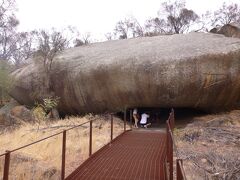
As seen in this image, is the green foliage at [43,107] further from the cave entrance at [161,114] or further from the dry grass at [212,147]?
the dry grass at [212,147]

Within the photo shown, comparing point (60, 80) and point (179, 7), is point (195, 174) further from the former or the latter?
point (179, 7)

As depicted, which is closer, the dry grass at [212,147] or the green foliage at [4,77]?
the dry grass at [212,147]

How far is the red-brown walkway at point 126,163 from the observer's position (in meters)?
6.48

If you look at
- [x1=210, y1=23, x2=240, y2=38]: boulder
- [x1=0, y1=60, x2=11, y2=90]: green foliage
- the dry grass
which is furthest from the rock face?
[x1=0, y1=60, x2=11, y2=90]: green foliage

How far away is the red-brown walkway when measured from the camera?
6480 millimetres

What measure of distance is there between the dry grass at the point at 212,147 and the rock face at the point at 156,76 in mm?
1313

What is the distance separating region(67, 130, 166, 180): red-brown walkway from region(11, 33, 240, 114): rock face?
18.3 feet

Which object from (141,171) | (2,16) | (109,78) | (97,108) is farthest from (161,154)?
(2,16)

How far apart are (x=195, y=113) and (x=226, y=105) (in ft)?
6.83

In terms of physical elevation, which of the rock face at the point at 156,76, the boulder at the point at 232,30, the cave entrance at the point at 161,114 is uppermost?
the boulder at the point at 232,30

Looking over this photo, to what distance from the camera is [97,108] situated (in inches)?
707

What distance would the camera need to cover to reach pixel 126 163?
7.56 m

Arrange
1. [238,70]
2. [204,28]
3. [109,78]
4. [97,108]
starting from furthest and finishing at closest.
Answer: [204,28]
[97,108]
[109,78]
[238,70]

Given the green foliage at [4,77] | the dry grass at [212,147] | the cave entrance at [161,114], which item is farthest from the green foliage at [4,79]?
the dry grass at [212,147]
